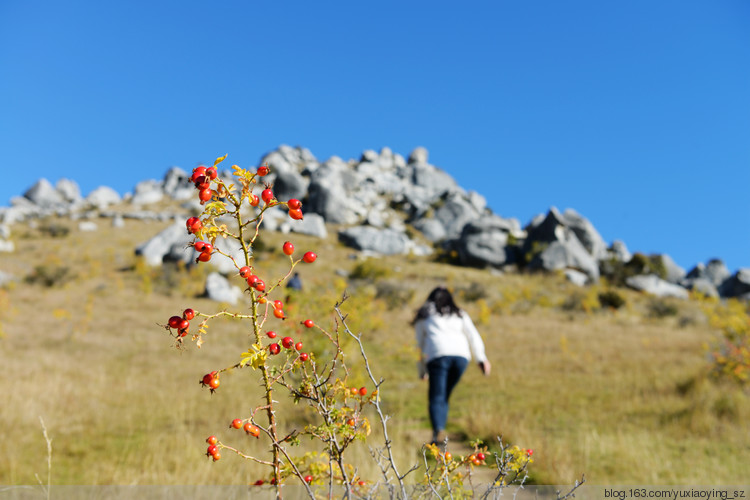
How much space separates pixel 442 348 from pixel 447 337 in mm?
173

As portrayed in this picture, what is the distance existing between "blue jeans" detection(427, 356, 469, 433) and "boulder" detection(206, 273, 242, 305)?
637 inches

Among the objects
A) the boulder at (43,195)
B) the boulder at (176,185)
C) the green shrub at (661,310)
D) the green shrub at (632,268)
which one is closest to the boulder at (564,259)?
the green shrub at (632,268)

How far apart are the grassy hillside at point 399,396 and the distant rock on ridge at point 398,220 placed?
14.4 ft

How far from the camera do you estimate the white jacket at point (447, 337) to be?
207 inches

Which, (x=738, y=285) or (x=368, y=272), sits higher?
(x=738, y=285)

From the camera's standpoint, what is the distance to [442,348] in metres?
5.21

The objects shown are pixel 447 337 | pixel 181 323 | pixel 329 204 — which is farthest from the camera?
pixel 329 204

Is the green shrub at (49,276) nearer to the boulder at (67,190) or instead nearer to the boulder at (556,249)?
the boulder at (556,249)

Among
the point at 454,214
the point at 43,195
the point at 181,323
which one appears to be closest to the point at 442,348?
the point at 181,323

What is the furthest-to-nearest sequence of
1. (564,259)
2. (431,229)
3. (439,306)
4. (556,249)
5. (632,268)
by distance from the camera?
1. (431,229)
2. (632,268)
3. (556,249)
4. (564,259)
5. (439,306)

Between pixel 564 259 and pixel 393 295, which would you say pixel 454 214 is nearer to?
pixel 564 259

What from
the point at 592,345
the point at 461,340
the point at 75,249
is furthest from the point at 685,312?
the point at 75,249

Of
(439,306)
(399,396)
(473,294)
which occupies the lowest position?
(399,396)

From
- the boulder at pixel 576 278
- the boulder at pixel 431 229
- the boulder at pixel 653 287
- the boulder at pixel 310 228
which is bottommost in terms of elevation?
the boulder at pixel 653 287
